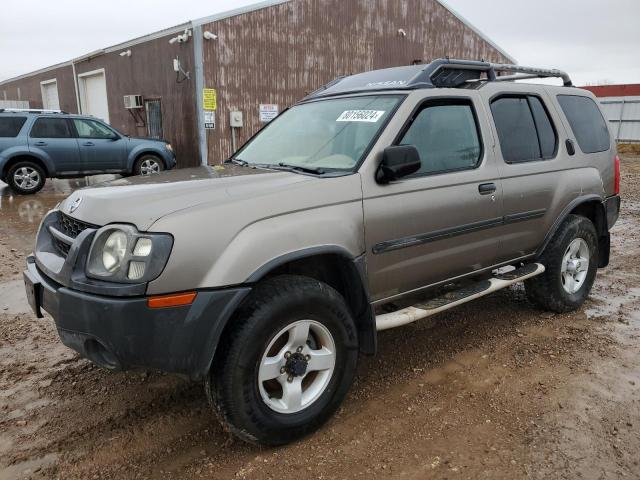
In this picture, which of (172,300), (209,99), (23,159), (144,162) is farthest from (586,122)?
(23,159)

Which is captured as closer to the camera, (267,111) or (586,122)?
(586,122)

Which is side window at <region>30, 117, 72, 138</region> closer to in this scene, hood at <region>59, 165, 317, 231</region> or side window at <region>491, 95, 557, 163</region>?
hood at <region>59, 165, 317, 231</region>

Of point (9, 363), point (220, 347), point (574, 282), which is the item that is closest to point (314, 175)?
point (220, 347)

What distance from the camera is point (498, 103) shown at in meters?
3.88

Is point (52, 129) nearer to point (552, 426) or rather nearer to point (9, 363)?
point (9, 363)

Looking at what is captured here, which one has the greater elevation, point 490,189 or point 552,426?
point 490,189

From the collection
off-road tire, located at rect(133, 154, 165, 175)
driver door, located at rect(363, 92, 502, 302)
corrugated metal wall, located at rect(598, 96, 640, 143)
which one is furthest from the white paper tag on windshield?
corrugated metal wall, located at rect(598, 96, 640, 143)

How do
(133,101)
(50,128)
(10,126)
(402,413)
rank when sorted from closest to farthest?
(402,413)
(10,126)
(50,128)
(133,101)

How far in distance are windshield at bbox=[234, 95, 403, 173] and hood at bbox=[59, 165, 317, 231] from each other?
1.11ft

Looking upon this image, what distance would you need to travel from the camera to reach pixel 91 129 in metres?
12.5

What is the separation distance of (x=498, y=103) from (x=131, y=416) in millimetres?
3313

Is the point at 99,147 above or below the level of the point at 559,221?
above

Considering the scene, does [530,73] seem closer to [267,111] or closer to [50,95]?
[267,111]

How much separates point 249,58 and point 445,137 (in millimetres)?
12437
